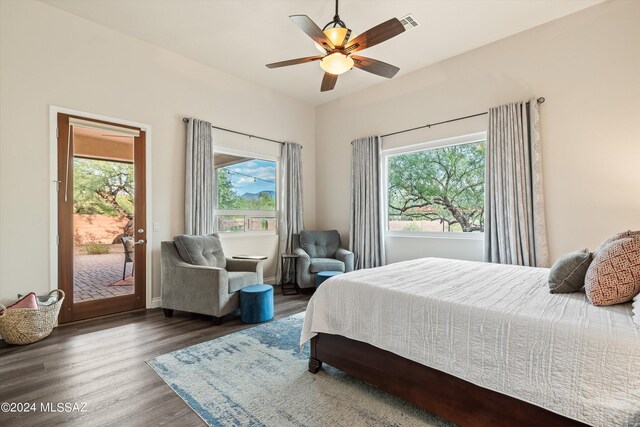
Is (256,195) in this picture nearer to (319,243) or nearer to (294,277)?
(319,243)

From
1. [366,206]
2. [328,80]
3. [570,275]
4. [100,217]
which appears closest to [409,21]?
[328,80]

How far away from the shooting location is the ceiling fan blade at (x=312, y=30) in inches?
87.4

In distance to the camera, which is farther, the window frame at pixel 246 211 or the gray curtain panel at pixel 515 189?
the window frame at pixel 246 211

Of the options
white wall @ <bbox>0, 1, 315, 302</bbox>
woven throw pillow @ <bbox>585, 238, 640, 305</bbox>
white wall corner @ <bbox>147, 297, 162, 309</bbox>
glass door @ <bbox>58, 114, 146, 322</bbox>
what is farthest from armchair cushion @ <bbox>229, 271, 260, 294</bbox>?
woven throw pillow @ <bbox>585, 238, 640, 305</bbox>

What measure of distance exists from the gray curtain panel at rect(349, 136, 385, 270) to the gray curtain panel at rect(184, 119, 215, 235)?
233cm

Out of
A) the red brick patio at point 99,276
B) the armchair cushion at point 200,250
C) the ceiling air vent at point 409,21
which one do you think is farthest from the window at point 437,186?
the red brick patio at point 99,276

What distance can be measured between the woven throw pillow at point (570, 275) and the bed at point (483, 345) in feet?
0.35

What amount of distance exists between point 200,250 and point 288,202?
1.98 m

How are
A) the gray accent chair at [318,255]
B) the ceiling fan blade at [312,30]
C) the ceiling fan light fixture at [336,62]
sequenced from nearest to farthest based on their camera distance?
the ceiling fan blade at [312,30] < the ceiling fan light fixture at [336,62] < the gray accent chair at [318,255]

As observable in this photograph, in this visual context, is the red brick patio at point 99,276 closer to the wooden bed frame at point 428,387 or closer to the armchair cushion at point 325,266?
the armchair cushion at point 325,266

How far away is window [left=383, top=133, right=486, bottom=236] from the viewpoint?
416cm

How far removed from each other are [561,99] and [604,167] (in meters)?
0.87

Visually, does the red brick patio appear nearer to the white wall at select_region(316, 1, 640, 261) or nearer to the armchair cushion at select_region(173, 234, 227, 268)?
the armchair cushion at select_region(173, 234, 227, 268)

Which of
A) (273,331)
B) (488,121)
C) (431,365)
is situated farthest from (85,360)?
(488,121)
